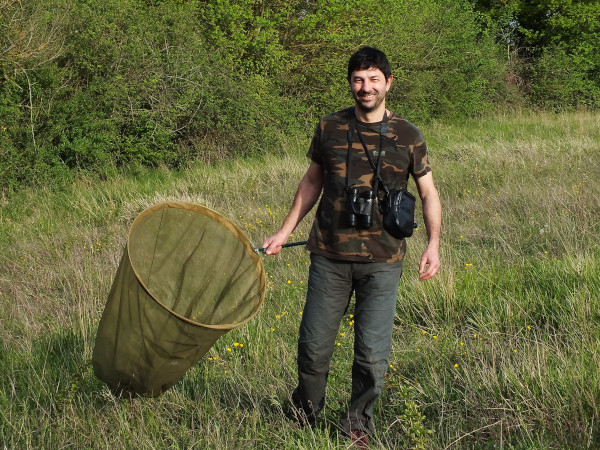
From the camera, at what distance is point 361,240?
2.99m

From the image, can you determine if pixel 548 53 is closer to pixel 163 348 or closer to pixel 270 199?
pixel 270 199

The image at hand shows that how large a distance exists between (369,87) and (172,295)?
4.57ft

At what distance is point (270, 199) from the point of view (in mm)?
8688

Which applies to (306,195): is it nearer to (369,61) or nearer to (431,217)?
(431,217)

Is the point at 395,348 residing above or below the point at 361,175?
below

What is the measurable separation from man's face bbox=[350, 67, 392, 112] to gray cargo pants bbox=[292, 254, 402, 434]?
0.71 m

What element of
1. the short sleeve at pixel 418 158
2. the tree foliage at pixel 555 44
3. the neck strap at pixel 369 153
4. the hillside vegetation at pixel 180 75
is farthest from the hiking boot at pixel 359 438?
the tree foliage at pixel 555 44

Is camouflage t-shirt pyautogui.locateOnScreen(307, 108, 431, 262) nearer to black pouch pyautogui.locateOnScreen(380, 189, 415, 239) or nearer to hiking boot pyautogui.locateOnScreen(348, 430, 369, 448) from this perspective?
black pouch pyautogui.locateOnScreen(380, 189, 415, 239)

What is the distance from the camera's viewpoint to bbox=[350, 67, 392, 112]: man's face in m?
2.92

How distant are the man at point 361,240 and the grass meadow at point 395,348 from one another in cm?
Result: 17

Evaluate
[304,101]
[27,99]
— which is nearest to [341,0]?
[304,101]

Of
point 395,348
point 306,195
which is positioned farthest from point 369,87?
point 395,348

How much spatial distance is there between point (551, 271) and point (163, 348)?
3.13 m

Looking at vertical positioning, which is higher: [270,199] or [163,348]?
[163,348]
